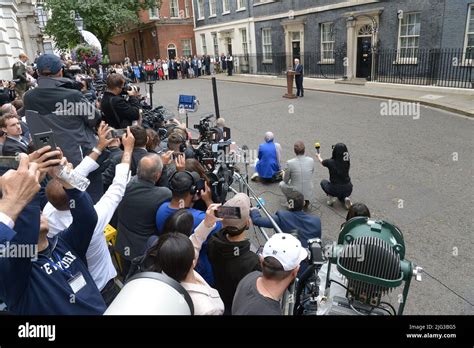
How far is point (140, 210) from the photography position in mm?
3455

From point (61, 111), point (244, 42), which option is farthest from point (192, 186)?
point (244, 42)

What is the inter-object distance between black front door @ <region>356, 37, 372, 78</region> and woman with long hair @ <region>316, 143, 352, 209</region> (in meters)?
14.1

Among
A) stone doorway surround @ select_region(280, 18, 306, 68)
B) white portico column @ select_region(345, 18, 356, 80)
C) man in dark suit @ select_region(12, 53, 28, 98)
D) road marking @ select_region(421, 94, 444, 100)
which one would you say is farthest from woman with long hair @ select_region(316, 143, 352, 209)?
stone doorway surround @ select_region(280, 18, 306, 68)

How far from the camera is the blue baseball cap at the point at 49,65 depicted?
4.11 m

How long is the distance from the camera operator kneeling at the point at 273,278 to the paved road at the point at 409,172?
211 cm

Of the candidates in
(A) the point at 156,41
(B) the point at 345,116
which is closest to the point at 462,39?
(B) the point at 345,116

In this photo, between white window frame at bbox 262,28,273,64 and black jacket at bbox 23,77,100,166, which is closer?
black jacket at bbox 23,77,100,166

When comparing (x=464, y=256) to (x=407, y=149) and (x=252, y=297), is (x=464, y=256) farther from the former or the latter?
(x=407, y=149)

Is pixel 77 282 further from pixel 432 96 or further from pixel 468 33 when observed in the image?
pixel 468 33

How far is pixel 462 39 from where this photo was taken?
46.4 ft

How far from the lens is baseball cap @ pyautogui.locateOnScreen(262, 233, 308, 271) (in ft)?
7.20

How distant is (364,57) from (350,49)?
851mm

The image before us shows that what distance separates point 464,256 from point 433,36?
45.4 feet

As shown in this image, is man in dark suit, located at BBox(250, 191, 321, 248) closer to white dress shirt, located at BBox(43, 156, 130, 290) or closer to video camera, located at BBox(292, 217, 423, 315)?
video camera, located at BBox(292, 217, 423, 315)
